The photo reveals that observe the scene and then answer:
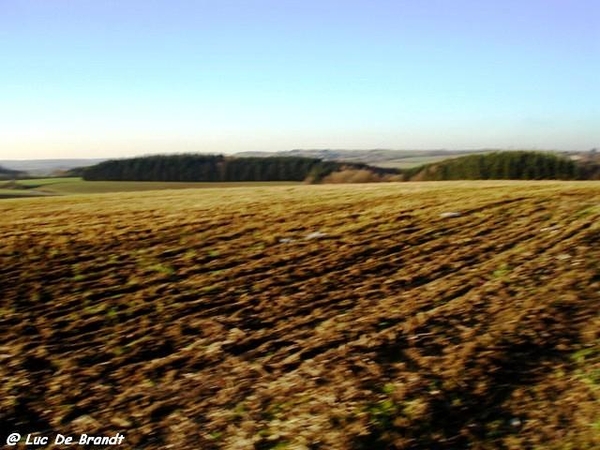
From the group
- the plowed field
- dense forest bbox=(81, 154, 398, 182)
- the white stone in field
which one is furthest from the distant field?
the white stone in field

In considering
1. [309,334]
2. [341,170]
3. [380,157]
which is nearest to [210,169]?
[341,170]

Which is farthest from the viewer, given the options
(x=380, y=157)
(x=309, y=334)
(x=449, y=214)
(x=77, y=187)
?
(x=380, y=157)

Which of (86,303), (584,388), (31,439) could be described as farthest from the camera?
(86,303)

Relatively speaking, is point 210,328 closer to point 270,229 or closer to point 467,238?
point 270,229

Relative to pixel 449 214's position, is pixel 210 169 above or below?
above

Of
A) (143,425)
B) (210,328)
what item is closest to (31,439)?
(143,425)

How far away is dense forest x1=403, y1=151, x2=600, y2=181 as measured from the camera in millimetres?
56250

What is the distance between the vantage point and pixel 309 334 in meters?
7.79

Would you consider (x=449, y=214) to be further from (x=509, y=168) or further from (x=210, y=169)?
(x=210, y=169)

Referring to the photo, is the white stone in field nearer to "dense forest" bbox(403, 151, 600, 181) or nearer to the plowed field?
the plowed field

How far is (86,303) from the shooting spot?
9.05m

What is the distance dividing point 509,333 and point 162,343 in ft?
16.3

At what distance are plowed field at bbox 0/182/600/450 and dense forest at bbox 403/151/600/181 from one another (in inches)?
1866

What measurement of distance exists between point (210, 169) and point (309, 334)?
5880 centimetres
